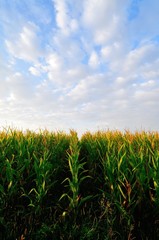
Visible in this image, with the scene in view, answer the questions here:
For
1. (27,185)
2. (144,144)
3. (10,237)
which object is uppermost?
(144,144)

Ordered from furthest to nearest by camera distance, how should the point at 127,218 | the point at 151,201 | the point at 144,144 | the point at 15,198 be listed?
the point at 144,144
the point at 15,198
the point at 151,201
the point at 127,218

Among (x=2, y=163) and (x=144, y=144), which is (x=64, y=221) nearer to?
(x=2, y=163)

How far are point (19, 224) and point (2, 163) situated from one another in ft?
4.30

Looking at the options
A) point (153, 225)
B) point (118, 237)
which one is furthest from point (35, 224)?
point (153, 225)

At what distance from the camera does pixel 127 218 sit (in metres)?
4.03

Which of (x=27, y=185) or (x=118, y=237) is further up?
(x=27, y=185)

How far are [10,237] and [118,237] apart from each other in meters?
1.78

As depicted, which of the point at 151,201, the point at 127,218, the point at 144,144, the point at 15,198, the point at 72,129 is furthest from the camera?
the point at 72,129

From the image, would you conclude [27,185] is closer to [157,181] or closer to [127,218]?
[127,218]

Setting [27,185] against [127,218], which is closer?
[127,218]

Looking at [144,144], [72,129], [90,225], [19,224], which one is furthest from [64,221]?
[72,129]

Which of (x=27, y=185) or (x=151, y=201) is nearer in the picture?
(x=151, y=201)

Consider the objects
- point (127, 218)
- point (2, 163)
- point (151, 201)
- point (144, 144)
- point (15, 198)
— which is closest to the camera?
point (127, 218)

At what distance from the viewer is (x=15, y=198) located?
15.6ft
